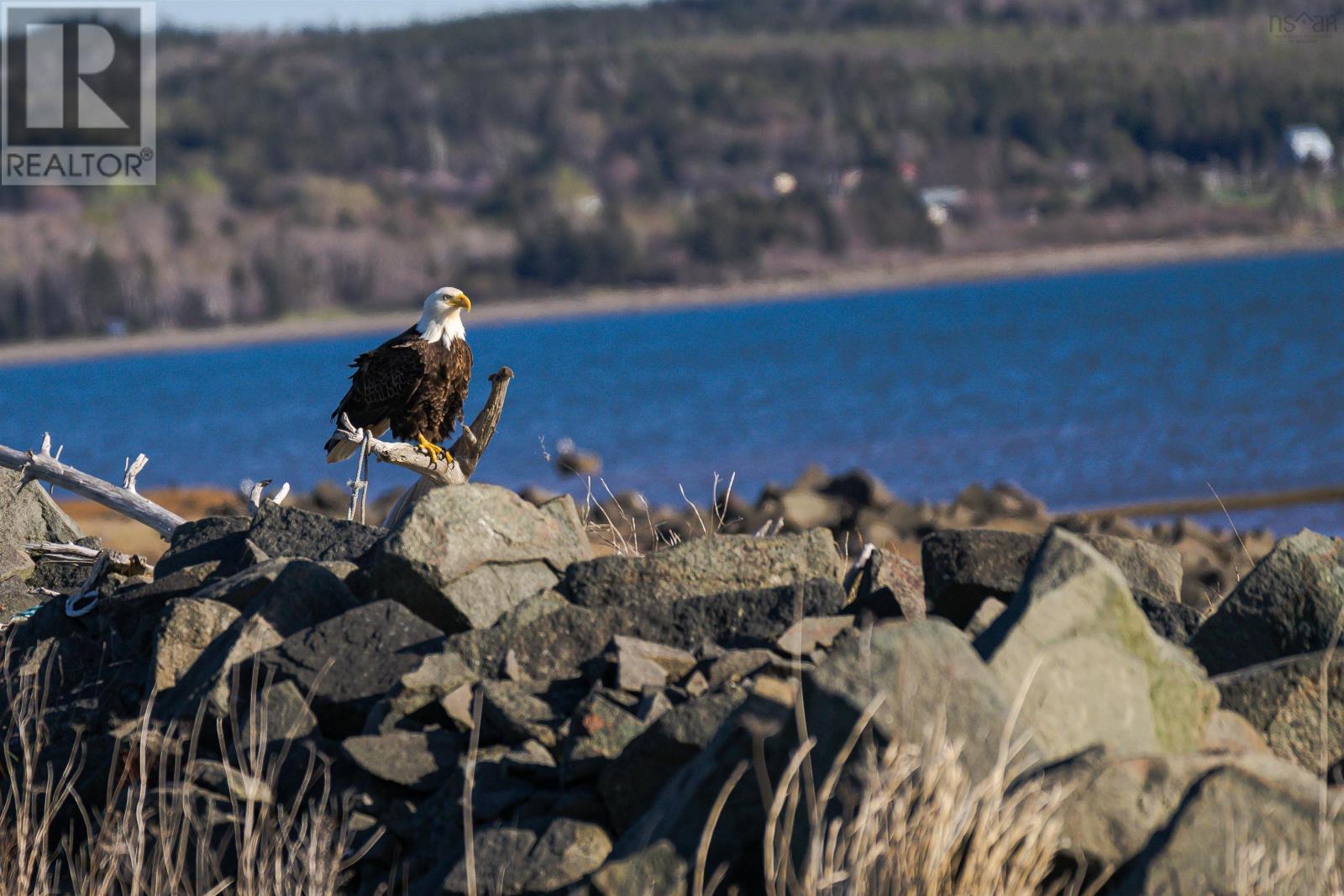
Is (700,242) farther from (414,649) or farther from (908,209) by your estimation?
(414,649)

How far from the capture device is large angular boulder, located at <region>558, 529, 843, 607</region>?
5938mm

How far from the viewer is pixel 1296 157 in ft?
449

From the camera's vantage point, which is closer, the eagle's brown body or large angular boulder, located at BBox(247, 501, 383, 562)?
large angular boulder, located at BBox(247, 501, 383, 562)

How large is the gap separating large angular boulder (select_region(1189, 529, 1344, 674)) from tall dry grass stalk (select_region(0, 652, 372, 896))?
111 inches

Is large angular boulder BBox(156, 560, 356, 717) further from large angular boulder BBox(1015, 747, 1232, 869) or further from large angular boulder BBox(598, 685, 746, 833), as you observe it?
large angular boulder BBox(1015, 747, 1232, 869)

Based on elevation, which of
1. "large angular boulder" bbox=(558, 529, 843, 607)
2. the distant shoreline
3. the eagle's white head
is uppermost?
the eagle's white head

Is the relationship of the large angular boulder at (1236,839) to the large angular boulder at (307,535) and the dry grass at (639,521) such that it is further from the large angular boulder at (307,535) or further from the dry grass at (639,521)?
the large angular boulder at (307,535)

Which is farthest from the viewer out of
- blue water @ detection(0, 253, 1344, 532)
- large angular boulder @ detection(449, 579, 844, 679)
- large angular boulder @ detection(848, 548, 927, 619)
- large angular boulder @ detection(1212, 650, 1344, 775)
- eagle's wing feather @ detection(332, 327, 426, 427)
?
blue water @ detection(0, 253, 1344, 532)

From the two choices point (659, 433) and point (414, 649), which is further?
point (659, 433)

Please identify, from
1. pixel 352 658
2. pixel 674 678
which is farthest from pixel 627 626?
pixel 352 658

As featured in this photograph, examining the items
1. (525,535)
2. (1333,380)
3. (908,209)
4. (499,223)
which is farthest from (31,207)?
(525,535)

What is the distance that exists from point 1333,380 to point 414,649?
44.9 meters

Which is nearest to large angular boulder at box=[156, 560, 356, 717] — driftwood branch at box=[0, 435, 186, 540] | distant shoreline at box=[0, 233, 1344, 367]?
driftwood branch at box=[0, 435, 186, 540]

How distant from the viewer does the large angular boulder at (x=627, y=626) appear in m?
5.48
